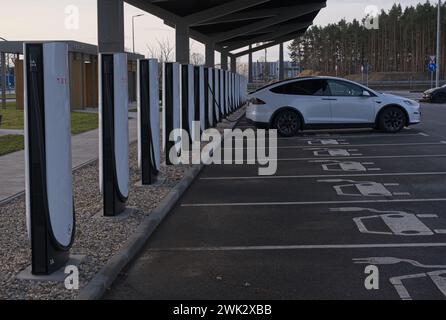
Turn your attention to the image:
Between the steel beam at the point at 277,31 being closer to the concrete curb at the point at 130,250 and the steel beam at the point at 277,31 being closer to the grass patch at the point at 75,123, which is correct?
the grass patch at the point at 75,123

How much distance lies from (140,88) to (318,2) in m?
19.9

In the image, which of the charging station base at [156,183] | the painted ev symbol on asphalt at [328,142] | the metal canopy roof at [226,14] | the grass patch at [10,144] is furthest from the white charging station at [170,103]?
the metal canopy roof at [226,14]

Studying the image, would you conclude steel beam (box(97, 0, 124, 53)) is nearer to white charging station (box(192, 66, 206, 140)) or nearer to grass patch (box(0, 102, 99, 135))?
white charging station (box(192, 66, 206, 140))

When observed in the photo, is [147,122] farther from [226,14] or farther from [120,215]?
[226,14]

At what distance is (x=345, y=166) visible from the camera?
478 inches

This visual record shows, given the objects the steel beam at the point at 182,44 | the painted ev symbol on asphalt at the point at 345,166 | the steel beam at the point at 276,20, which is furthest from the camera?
the steel beam at the point at 276,20

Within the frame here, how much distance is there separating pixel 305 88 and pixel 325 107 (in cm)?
74

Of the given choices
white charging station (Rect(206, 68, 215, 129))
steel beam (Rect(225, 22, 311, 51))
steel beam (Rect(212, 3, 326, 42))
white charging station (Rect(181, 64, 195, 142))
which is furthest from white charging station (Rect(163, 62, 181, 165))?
steel beam (Rect(225, 22, 311, 51))

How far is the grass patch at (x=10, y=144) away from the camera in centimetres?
1387

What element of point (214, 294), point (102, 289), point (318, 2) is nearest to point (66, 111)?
point (102, 289)

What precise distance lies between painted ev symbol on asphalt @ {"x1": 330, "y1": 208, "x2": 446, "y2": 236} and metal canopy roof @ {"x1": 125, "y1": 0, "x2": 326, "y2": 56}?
598 inches

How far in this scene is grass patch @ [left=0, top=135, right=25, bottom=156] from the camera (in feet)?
45.5

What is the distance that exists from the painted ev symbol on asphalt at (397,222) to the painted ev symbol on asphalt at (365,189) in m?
1.08

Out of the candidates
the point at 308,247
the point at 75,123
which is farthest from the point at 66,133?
the point at 75,123
